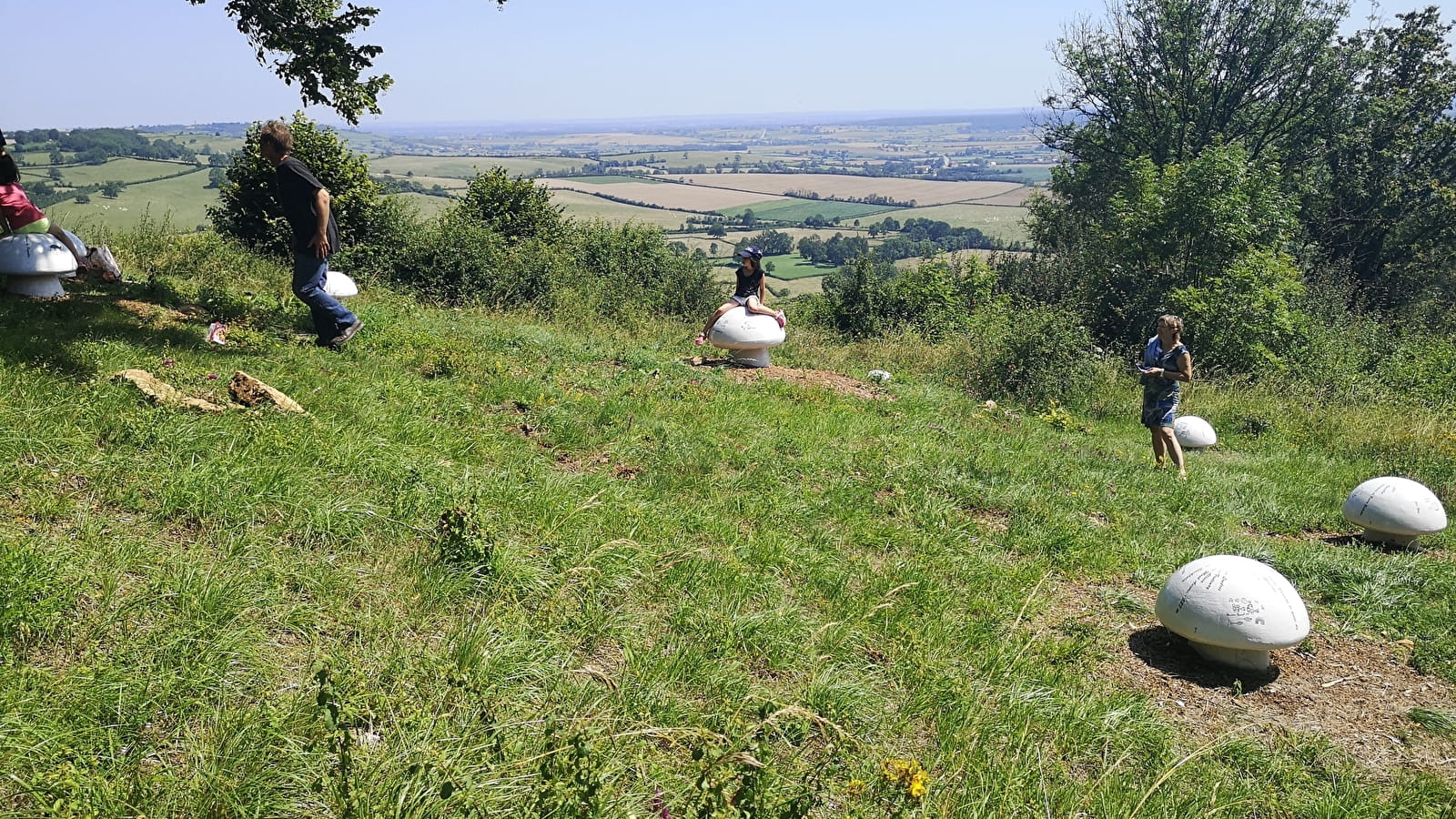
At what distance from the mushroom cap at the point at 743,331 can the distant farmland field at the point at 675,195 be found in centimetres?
8043

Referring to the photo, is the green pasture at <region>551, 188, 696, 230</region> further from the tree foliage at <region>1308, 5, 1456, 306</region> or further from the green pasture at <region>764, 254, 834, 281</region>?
the tree foliage at <region>1308, 5, 1456, 306</region>

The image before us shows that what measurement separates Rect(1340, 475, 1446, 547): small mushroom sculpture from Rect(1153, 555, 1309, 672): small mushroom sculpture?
10.6 ft

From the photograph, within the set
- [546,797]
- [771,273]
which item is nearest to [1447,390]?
[546,797]

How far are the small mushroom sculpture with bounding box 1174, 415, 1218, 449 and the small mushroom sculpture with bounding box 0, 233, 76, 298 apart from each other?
39.8 ft

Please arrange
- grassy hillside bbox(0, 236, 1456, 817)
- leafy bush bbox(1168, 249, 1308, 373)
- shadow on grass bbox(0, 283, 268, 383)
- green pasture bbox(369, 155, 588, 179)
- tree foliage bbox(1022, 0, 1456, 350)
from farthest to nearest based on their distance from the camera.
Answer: green pasture bbox(369, 155, 588, 179) < tree foliage bbox(1022, 0, 1456, 350) < leafy bush bbox(1168, 249, 1308, 373) < shadow on grass bbox(0, 283, 268, 383) < grassy hillside bbox(0, 236, 1456, 817)

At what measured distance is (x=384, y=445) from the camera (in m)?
5.37

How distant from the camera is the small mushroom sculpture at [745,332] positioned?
11.0 meters

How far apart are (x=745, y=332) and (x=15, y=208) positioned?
299 inches

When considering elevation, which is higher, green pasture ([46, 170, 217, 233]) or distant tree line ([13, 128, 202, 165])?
distant tree line ([13, 128, 202, 165])

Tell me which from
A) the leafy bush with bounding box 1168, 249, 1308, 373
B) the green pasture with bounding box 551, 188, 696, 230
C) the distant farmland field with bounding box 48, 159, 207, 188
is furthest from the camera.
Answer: the green pasture with bounding box 551, 188, 696, 230

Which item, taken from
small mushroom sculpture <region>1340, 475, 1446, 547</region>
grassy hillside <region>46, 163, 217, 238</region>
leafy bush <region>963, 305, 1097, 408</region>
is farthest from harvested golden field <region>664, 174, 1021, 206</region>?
small mushroom sculpture <region>1340, 475, 1446, 547</region>

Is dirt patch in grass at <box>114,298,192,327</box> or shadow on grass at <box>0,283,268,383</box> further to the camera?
dirt patch in grass at <box>114,298,192,327</box>

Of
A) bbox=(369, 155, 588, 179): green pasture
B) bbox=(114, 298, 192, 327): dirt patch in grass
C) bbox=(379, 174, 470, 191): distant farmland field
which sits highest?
bbox=(369, 155, 588, 179): green pasture

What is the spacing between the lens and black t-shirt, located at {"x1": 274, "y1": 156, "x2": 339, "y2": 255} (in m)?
7.38
